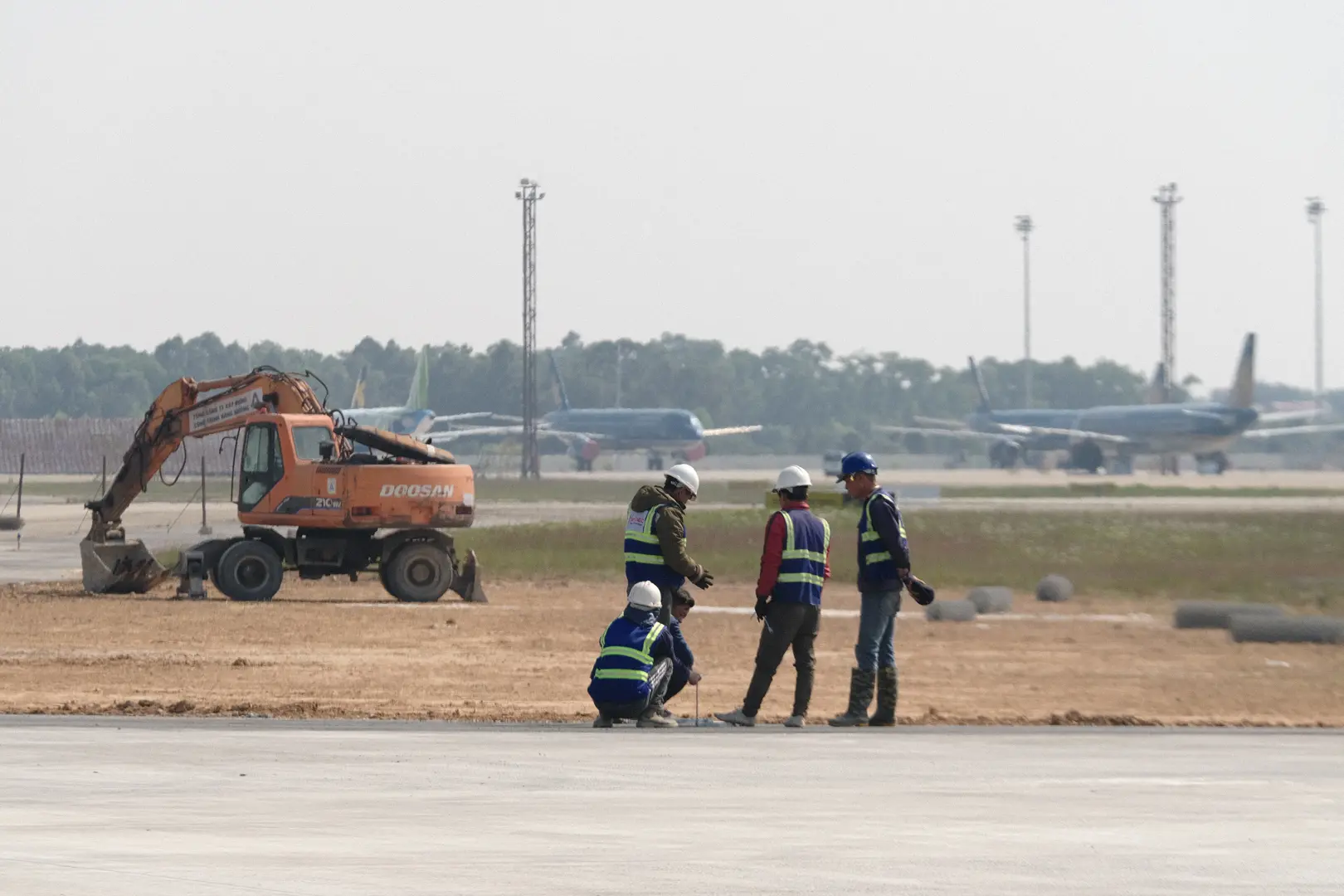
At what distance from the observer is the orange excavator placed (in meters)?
31.4

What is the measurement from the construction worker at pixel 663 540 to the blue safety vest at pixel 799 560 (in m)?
0.57

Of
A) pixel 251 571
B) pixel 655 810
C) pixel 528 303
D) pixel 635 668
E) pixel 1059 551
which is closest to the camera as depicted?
pixel 655 810

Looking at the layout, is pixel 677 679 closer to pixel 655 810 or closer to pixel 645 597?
pixel 645 597

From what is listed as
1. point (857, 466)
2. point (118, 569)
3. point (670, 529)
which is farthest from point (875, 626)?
point (118, 569)

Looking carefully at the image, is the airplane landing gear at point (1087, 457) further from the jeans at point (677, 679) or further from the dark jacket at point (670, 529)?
the jeans at point (677, 679)

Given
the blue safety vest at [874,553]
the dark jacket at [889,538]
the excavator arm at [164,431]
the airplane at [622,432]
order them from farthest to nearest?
the airplane at [622,432] → the excavator arm at [164,431] → the blue safety vest at [874,553] → the dark jacket at [889,538]

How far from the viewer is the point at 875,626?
15.8 meters

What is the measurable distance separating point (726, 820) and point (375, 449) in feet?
75.9

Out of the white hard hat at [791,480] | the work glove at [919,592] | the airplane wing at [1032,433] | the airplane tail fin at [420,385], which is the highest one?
the airplane tail fin at [420,385]

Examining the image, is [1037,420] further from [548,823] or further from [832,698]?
[548,823]

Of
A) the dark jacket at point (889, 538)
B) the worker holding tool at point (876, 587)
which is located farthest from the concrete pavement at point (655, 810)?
the dark jacket at point (889, 538)

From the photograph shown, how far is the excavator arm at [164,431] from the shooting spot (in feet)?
105

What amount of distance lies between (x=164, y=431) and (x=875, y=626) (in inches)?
739

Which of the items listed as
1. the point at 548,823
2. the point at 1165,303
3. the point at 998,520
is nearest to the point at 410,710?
the point at 548,823
